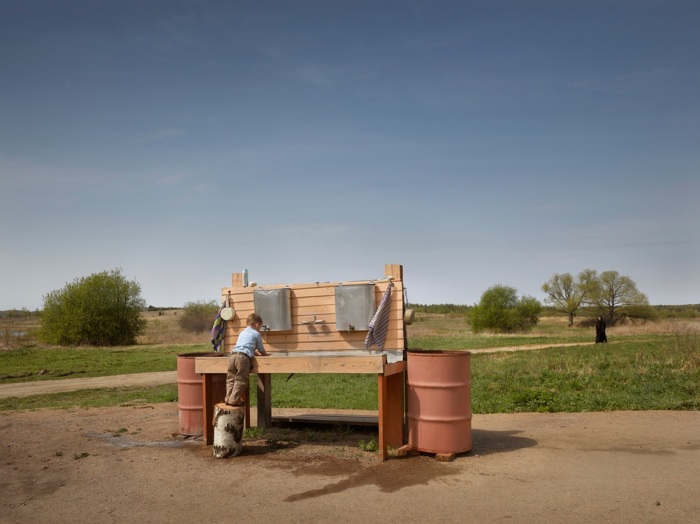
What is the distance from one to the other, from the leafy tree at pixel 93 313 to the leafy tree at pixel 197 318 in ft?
58.9

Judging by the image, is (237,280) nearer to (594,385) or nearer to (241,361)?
(241,361)

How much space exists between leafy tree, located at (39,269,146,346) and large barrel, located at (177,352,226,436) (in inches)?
1791

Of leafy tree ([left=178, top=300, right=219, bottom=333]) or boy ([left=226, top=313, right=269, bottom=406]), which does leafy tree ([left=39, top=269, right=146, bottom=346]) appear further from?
boy ([left=226, top=313, right=269, bottom=406])

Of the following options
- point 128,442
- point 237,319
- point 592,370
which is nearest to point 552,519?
point 237,319

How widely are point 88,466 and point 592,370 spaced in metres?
12.8

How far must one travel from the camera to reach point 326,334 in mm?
8766

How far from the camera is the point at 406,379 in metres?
8.29

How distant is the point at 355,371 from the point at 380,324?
765mm

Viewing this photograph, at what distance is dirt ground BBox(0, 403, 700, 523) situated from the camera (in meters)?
5.96

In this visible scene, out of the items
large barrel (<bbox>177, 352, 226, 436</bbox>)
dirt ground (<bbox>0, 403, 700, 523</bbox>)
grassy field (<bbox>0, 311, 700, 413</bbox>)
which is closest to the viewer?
dirt ground (<bbox>0, 403, 700, 523</bbox>)

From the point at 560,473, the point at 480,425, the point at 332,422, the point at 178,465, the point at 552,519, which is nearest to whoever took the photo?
the point at 552,519

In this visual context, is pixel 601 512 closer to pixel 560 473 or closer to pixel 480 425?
pixel 560 473

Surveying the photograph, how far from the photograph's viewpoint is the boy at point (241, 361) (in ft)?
27.6

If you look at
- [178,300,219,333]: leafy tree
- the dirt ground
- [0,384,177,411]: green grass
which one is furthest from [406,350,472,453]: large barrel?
[178,300,219,333]: leafy tree
